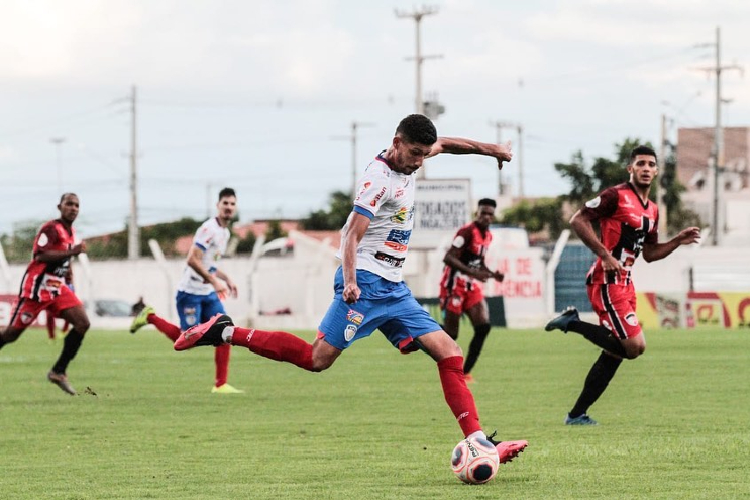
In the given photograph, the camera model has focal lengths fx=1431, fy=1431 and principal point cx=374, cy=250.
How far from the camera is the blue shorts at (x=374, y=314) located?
8.73 meters

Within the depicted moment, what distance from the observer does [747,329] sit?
35.1 metres

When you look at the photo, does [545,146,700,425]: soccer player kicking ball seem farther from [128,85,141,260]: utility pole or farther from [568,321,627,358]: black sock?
[128,85,141,260]: utility pole

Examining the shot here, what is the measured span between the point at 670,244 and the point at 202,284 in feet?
20.5

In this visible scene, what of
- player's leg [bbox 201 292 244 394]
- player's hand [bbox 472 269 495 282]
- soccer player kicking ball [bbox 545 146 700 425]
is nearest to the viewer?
soccer player kicking ball [bbox 545 146 700 425]

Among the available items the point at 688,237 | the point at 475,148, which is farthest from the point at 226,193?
the point at 475,148

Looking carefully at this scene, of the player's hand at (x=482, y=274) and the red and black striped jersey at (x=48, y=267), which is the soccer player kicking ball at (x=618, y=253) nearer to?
the player's hand at (x=482, y=274)

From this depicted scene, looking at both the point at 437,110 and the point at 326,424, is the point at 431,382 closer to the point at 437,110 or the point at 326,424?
the point at 326,424

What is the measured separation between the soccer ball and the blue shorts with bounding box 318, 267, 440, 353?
85cm

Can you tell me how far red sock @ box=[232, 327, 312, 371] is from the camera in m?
8.98

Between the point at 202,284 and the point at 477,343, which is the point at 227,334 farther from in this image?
the point at 477,343

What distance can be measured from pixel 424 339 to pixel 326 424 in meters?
3.51

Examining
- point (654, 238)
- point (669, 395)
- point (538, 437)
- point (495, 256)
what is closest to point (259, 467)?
point (538, 437)

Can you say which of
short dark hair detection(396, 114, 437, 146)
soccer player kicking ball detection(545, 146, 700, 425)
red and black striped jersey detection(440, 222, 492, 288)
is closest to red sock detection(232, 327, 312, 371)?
short dark hair detection(396, 114, 437, 146)

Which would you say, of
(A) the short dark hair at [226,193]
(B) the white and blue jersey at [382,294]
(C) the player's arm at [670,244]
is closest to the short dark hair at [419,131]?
(B) the white and blue jersey at [382,294]
